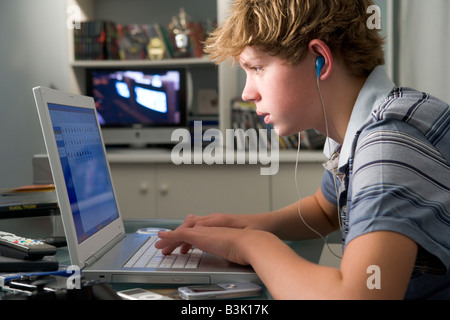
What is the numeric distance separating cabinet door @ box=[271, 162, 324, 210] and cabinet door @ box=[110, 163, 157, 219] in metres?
0.64

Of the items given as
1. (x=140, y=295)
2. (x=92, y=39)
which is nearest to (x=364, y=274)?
(x=140, y=295)

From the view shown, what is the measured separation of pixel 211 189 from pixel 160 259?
1.72 meters

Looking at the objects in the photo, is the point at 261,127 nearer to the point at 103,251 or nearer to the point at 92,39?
the point at 92,39

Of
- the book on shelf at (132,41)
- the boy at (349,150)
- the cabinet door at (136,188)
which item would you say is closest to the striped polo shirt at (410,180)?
the boy at (349,150)

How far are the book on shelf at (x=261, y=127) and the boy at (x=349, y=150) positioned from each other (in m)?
1.51

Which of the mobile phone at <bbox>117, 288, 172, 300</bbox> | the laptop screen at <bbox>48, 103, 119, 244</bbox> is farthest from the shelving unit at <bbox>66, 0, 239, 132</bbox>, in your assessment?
the mobile phone at <bbox>117, 288, 172, 300</bbox>

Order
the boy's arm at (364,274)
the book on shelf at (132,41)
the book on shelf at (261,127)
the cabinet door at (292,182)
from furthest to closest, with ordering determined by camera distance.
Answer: the book on shelf at (132,41), the book on shelf at (261,127), the cabinet door at (292,182), the boy's arm at (364,274)

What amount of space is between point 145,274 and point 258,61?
0.42 m

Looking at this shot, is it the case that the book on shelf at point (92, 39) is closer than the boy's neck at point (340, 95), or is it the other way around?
the boy's neck at point (340, 95)

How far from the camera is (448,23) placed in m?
2.17

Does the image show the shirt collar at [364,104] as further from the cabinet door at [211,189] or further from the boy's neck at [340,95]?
the cabinet door at [211,189]

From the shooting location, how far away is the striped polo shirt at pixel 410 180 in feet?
2.16

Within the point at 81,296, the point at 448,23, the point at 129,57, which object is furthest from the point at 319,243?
the point at 129,57
